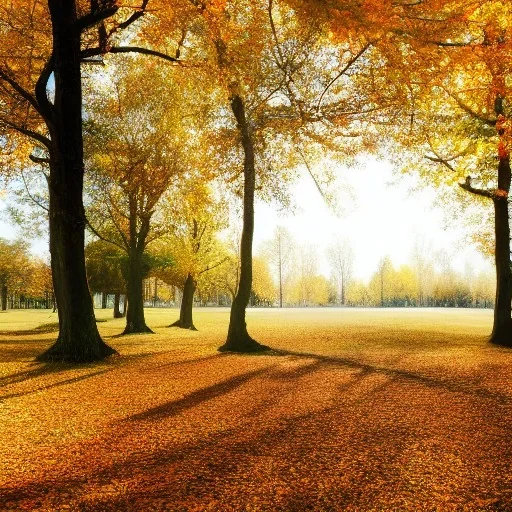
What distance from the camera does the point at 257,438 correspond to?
5.31m

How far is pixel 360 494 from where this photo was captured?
3.77 metres

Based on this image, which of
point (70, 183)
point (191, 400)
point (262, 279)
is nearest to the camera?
point (191, 400)

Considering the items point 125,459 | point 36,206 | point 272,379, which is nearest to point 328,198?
point 272,379

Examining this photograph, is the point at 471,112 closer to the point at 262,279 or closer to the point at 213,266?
the point at 213,266

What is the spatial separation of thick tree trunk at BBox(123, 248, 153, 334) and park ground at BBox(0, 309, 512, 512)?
12471 mm

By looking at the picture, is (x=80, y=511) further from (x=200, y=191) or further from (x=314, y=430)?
(x=200, y=191)

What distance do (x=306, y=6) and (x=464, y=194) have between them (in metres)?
13.8

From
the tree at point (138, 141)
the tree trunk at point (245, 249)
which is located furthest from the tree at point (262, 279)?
the tree trunk at point (245, 249)

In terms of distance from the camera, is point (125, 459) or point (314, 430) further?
point (314, 430)

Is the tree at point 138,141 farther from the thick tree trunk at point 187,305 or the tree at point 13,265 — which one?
the tree at point 13,265

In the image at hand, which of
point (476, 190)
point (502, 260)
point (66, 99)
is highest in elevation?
point (66, 99)

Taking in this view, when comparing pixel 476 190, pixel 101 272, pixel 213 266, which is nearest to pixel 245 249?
pixel 476 190

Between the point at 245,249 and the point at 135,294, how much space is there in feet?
33.7

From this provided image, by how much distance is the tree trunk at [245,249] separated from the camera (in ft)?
48.7
